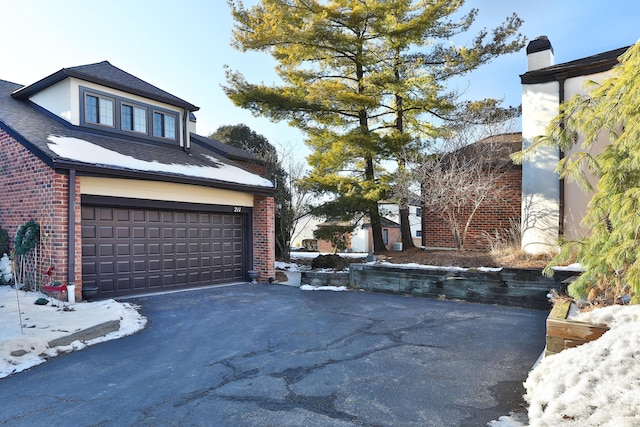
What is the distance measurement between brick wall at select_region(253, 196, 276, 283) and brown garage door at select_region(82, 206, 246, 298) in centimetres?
46

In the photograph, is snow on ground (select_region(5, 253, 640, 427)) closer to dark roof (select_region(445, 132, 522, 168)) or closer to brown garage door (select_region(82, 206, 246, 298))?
brown garage door (select_region(82, 206, 246, 298))

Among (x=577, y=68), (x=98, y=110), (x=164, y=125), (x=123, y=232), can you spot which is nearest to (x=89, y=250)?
(x=123, y=232)

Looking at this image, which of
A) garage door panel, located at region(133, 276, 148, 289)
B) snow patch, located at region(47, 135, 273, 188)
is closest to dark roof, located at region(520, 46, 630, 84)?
snow patch, located at region(47, 135, 273, 188)

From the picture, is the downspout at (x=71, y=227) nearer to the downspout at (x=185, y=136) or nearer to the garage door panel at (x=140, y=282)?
the garage door panel at (x=140, y=282)

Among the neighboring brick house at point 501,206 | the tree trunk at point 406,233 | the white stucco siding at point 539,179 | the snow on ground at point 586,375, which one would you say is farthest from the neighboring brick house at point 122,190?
the white stucco siding at point 539,179

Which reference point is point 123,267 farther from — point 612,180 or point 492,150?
point 492,150

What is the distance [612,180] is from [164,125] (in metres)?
11.1

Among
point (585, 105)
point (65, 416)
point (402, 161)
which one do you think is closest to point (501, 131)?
point (402, 161)

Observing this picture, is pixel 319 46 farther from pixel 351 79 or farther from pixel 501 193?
pixel 501 193

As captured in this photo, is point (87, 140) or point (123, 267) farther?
point (87, 140)

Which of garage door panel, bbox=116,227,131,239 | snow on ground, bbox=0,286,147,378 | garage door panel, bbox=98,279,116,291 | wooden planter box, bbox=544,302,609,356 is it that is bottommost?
snow on ground, bbox=0,286,147,378

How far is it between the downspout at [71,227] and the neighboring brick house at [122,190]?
0.02 meters

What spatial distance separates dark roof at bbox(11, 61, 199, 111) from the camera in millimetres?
9531

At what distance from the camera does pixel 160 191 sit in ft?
31.2
